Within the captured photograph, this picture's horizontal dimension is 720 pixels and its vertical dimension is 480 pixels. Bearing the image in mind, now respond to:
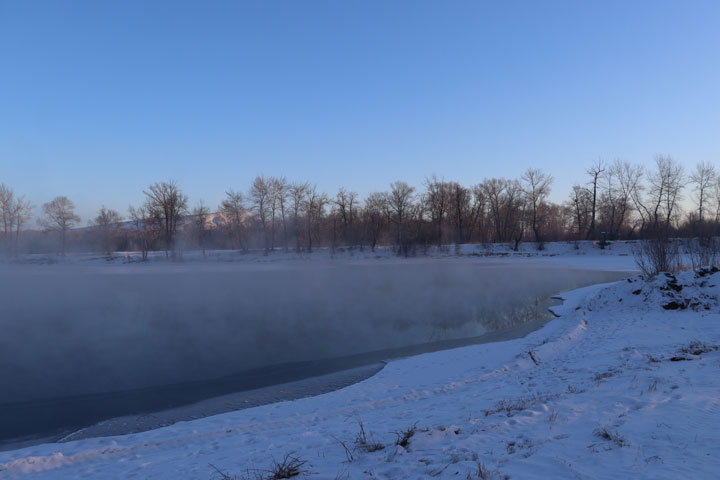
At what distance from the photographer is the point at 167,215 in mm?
56906

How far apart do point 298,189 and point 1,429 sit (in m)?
53.3

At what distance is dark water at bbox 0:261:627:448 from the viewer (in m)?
7.59

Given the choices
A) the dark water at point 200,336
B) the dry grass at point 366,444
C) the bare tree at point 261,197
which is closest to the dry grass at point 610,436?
the dry grass at point 366,444

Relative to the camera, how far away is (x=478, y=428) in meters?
4.50

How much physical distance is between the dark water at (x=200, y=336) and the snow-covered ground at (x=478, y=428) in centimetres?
201

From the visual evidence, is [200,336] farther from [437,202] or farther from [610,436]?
[437,202]

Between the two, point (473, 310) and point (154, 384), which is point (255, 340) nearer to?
point (154, 384)

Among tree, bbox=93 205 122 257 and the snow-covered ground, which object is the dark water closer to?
the snow-covered ground

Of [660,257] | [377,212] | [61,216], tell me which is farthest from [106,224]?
[660,257]

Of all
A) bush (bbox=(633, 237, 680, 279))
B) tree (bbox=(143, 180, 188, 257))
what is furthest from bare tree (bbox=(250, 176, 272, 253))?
bush (bbox=(633, 237, 680, 279))

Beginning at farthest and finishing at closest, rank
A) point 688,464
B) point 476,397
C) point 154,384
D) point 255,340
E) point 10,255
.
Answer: point 10,255
point 255,340
point 154,384
point 476,397
point 688,464

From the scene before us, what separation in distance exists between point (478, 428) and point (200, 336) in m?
9.65

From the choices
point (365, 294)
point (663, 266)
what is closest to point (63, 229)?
point (365, 294)

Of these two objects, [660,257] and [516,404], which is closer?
[516,404]
